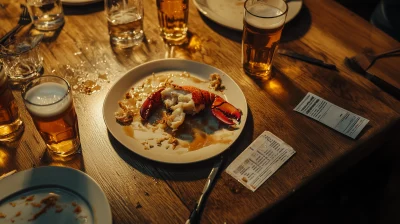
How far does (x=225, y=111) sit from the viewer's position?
3.92ft

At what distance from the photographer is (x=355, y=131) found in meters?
1.19

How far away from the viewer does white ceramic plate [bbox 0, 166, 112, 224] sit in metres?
0.94

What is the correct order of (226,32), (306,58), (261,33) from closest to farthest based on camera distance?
1. (261,33)
2. (306,58)
3. (226,32)

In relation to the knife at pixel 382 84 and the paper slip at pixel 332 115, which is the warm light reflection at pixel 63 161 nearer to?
the paper slip at pixel 332 115

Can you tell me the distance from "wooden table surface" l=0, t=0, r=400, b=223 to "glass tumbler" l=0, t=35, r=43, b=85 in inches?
2.3

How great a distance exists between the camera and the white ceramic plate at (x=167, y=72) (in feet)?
3.58

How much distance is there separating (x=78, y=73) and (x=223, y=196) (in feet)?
2.30

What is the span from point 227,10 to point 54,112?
897 mm

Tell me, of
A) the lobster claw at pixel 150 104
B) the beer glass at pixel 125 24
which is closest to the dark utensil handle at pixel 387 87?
the lobster claw at pixel 150 104

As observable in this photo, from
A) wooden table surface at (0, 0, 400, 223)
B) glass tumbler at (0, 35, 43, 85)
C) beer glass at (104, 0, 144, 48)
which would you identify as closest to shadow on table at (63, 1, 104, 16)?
wooden table surface at (0, 0, 400, 223)

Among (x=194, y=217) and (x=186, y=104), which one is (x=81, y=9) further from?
(x=194, y=217)

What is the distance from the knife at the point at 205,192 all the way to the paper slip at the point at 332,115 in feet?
1.17

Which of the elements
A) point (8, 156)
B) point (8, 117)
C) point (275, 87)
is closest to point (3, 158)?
point (8, 156)

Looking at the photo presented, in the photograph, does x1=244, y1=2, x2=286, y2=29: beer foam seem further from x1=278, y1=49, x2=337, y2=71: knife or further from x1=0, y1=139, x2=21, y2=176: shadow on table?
x1=0, y1=139, x2=21, y2=176: shadow on table
